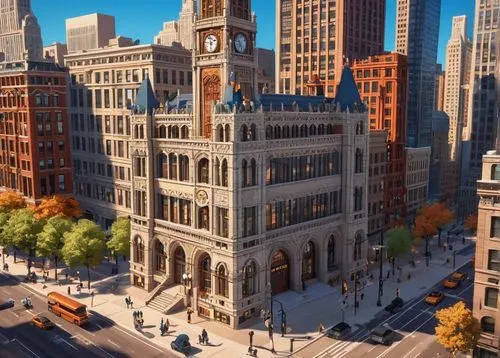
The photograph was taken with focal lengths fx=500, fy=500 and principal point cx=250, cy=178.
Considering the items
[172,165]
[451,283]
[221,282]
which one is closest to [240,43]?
[172,165]

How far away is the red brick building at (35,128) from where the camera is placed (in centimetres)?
9636

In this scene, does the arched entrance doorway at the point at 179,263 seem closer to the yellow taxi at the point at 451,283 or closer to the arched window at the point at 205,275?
the arched window at the point at 205,275

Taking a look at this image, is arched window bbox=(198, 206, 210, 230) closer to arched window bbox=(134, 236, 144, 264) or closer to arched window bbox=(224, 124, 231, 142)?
arched window bbox=(224, 124, 231, 142)

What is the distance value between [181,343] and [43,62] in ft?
227

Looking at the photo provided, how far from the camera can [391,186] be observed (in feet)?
317

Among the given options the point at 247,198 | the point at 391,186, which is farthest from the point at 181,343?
the point at 391,186

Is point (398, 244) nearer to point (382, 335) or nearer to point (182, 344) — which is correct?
point (382, 335)

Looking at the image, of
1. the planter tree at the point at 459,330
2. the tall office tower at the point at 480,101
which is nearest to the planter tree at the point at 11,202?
the planter tree at the point at 459,330

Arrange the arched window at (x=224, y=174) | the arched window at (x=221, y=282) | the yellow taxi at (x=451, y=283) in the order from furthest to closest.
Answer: the yellow taxi at (x=451, y=283)
the arched window at (x=221, y=282)
the arched window at (x=224, y=174)

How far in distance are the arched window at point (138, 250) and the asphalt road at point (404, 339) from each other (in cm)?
2800

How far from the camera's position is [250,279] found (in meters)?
59.0

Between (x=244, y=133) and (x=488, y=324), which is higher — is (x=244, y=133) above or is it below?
above

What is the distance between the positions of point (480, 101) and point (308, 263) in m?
73.4

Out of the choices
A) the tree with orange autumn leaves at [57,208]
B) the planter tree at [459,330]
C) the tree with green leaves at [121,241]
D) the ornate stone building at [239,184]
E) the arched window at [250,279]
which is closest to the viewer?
the planter tree at [459,330]
